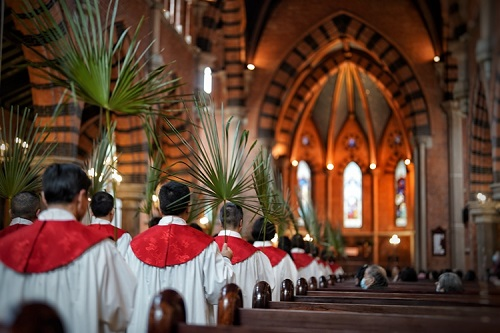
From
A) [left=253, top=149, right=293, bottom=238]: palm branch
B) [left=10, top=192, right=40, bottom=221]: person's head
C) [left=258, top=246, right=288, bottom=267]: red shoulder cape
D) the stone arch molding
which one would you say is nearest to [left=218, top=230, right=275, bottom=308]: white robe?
[left=253, top=149, right=293, bottom=238]: palm branch

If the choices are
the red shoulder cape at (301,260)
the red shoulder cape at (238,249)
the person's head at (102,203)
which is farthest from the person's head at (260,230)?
the red shoulder cape at (301,260)

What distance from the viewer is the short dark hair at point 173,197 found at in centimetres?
520

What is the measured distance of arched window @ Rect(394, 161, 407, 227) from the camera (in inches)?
1468

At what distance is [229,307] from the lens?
3.74 m

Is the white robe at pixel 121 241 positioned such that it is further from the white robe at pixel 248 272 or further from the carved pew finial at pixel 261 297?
the carved pew finial at pixel 261 297

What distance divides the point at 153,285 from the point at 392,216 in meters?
33.7

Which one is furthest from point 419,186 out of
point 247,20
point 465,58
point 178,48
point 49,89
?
point 49,89

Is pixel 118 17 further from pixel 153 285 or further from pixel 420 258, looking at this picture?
pixel 420 258

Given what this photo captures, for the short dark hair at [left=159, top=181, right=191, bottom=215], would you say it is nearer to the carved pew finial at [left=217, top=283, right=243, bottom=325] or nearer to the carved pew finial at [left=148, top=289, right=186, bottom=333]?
the carved pew finial at [left=217, top=283, right=243, bottom=325]

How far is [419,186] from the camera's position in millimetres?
26438

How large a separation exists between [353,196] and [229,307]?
35848mm

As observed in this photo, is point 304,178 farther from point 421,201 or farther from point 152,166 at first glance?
point 152,166

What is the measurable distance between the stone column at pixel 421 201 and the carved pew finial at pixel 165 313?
78.3ft

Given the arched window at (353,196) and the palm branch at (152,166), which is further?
the arched window at (353,196)
